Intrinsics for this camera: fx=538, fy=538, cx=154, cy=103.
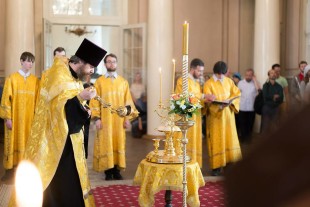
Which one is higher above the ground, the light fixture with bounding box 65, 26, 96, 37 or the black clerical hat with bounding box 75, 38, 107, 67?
the light fixture with bounding box 65, 26, 96, 37

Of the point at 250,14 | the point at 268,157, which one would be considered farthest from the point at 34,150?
the point at 250,14

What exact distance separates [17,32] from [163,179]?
720cm

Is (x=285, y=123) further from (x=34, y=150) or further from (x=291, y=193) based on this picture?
(x=34, y=150)

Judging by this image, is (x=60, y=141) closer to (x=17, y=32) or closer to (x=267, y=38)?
(x=17, y=32)

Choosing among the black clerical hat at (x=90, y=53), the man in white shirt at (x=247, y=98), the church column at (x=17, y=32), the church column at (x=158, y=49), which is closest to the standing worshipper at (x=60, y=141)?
the black clerical hat at (x=90, y=53)

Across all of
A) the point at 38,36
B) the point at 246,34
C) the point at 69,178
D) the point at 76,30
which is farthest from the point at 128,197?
the point at 76,30

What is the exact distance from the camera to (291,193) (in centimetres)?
43

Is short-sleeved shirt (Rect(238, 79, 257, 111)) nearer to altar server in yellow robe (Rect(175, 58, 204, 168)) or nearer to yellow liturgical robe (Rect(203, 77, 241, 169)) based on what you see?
yellow liturgical robe (Rect(203, 77, 241, 169))

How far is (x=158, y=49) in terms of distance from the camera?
11.5 metres

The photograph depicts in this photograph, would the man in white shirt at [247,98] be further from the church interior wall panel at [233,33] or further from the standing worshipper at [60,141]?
the standing worshipper at [60,141]

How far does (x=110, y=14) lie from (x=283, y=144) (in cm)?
1323

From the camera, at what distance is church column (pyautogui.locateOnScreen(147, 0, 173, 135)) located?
11516 mm

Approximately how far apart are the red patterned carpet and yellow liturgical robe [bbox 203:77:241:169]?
2.10 feet

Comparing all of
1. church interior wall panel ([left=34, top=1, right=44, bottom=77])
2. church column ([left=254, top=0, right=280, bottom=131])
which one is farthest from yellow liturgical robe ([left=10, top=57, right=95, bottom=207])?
church interior wall panel ([left=34, top=1, right=44, bottom=77])
